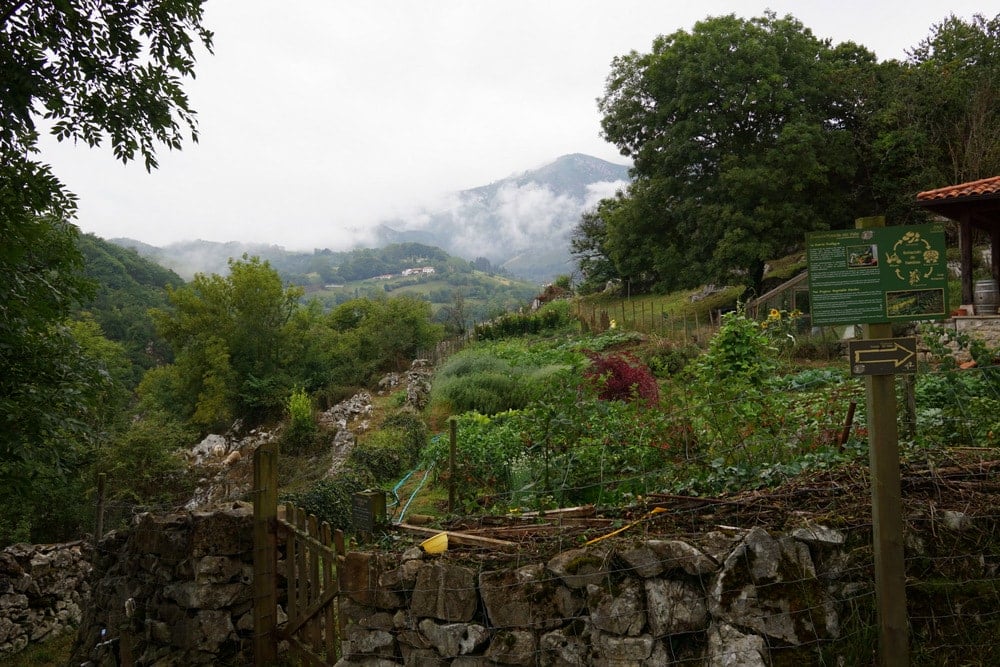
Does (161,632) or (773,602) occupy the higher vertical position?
(773,602)

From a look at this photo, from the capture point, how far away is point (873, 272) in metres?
3.11

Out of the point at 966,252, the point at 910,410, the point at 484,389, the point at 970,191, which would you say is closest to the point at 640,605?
the point at 910,410

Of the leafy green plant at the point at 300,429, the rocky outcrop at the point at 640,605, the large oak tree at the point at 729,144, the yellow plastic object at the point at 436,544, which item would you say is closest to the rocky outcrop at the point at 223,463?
the leafy green plant at the point at 300,429

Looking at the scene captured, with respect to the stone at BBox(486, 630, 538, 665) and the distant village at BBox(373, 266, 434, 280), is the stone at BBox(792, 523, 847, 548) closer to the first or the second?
the stone at BBox(486, 630, 538, 665)

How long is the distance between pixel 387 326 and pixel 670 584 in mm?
24274

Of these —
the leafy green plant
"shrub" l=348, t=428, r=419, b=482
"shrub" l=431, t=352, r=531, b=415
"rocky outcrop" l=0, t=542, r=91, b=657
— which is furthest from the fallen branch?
the leafy green plant

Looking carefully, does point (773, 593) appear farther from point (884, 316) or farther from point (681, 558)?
point (884, 316)

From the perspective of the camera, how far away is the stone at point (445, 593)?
3822 mm

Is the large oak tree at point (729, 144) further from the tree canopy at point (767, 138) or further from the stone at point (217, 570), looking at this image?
the stone at point (217, 570)

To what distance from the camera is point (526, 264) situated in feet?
628

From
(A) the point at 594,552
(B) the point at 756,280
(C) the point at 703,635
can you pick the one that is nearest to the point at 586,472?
(A) the point at 594,552

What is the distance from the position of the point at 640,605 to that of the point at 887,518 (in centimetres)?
138

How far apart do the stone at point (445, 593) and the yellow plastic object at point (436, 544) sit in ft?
0.90

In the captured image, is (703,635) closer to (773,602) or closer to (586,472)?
(773,602)
